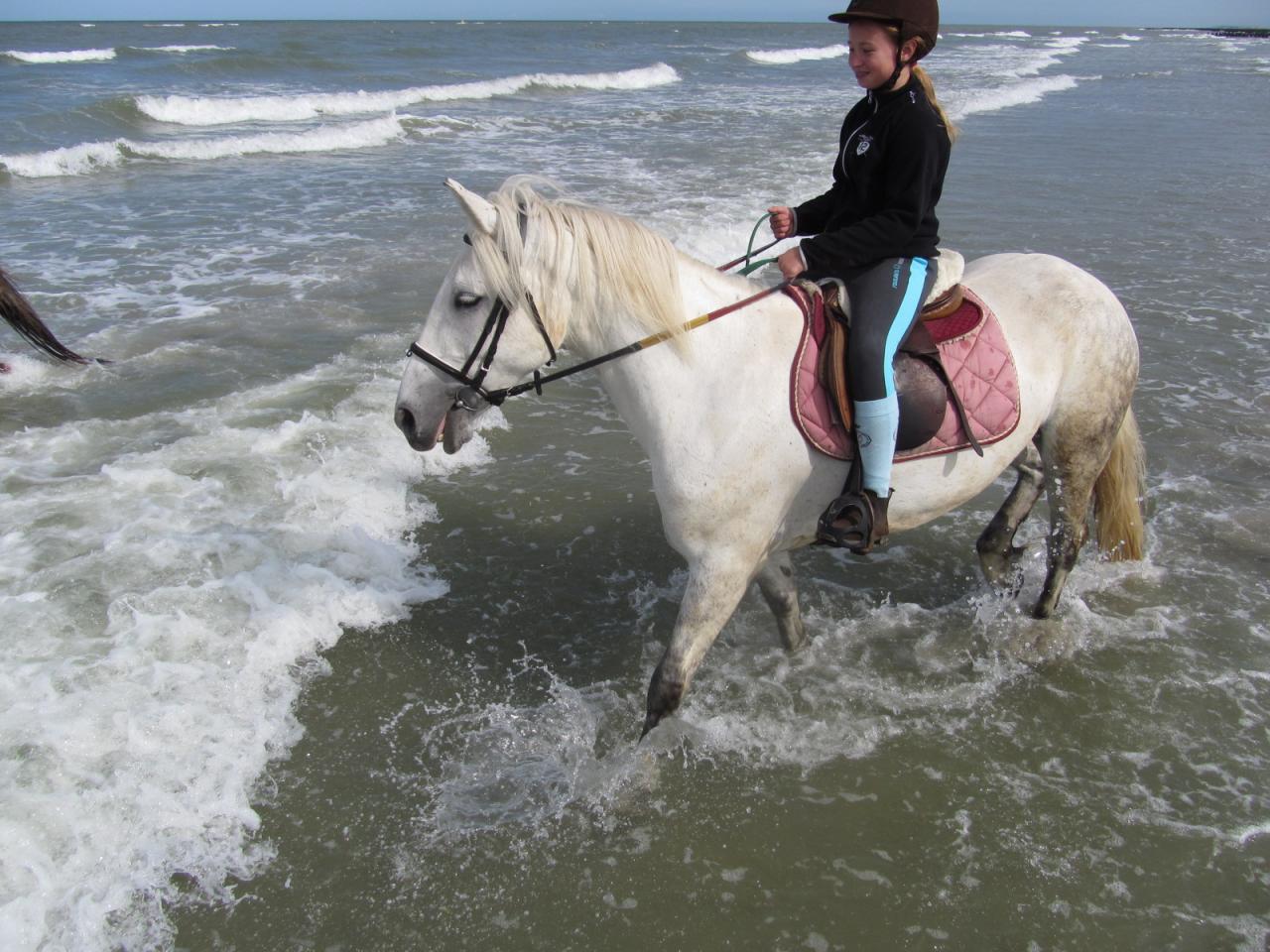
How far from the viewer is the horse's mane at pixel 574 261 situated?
2.85m

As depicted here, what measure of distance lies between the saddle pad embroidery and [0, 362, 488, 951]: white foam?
8.58 feet

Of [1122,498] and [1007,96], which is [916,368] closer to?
[1122,498]

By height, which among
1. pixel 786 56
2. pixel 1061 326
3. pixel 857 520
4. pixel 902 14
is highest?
pixel 786 56

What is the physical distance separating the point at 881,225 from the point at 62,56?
162ft

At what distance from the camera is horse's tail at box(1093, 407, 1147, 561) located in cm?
452

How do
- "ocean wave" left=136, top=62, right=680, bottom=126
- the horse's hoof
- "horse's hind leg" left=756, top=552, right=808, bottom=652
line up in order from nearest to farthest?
the horse's hoof < "horse's hind leg" left=756, top=552, right=808, bottom=652 < "ocean wave" left=136, top=62, right=680, bottom=126

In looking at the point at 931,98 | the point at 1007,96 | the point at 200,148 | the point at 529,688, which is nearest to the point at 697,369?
the point at 931,98

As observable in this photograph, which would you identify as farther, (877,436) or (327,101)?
(327,101)

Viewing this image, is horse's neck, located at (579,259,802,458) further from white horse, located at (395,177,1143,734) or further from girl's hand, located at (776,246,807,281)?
girl's hand, located at (776,246,807,281)

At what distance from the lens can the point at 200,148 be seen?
18.9 meters

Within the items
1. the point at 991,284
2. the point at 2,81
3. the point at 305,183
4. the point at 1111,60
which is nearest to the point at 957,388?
the point at 991,284

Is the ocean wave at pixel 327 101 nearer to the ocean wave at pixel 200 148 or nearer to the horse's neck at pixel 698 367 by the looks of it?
the ocean wave at pixel 200 148

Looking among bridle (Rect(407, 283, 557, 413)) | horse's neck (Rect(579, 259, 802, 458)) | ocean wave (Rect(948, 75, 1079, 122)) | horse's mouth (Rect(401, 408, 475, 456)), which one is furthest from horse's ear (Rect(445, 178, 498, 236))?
ocean wave (Rect(948, 75, 1079, 122))

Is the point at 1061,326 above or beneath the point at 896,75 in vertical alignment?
beneath
